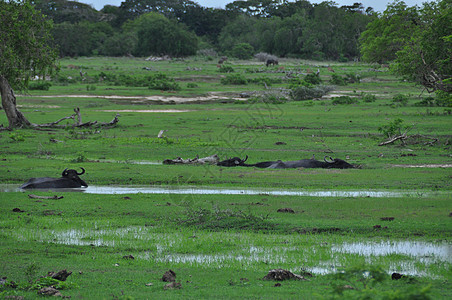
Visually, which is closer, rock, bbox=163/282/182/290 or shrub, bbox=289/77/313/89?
rock, bbox=163/282/182/290

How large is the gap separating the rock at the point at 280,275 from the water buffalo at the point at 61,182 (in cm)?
899

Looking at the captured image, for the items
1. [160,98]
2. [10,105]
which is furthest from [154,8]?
[10,105]

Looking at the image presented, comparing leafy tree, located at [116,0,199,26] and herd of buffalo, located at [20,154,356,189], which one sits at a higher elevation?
leafy tree, located at [116,0,199,26]

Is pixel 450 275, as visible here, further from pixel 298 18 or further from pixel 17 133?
pixel 298 18

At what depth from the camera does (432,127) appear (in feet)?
85.3

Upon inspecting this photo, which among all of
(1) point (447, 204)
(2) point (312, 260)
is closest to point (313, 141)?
(1) point (447, 204)

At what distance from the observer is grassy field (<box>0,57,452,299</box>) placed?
7.17 meters

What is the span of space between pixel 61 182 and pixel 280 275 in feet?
30.8

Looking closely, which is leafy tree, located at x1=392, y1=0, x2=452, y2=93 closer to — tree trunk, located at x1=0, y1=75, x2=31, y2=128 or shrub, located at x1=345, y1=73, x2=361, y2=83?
tree trunk, located at x1=0, y1=75, x2=31, y2=128

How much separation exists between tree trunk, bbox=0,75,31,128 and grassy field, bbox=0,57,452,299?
775 mm

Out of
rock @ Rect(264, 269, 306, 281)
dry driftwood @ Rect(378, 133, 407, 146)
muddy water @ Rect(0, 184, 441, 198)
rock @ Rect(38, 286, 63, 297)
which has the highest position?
rock @ Rect(38, 286, 63, 297)

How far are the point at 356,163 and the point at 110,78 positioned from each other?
111 feet

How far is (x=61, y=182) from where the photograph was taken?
15328 millimetres

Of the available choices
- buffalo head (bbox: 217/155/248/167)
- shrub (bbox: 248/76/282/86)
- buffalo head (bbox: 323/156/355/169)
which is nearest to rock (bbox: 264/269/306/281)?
buffalo head (bbox: 323/156/355/169)
